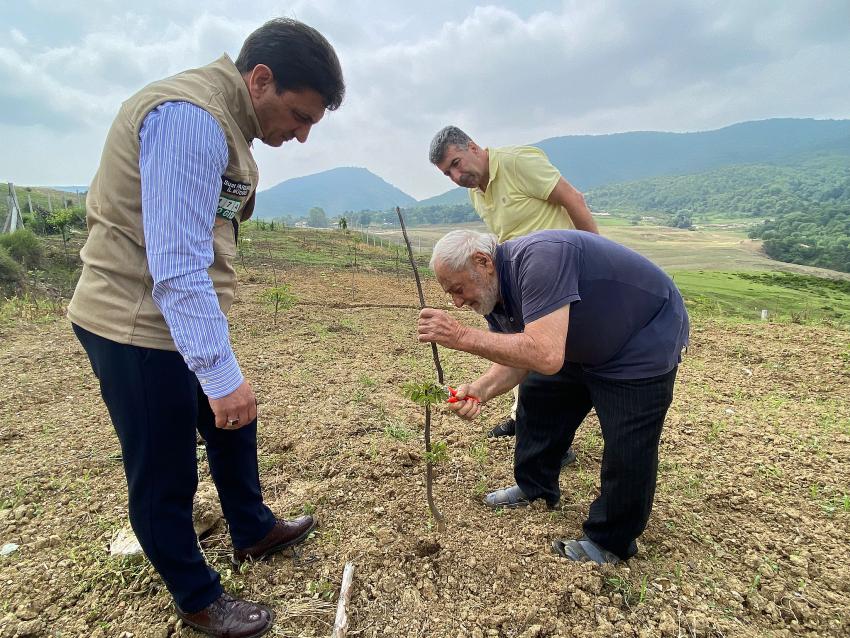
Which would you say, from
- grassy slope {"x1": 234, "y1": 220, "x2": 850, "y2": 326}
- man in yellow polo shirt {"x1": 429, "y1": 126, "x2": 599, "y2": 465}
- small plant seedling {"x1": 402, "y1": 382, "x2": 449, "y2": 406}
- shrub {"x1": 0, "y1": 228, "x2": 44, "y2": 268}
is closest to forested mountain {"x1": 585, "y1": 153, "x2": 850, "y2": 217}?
grassy slope {"x1": 234, "y1": 220, "x2": 850, "y2": 326}

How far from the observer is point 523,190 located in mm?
2816

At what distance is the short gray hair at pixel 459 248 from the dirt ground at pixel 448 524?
135 cm

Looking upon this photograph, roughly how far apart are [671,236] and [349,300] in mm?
68130

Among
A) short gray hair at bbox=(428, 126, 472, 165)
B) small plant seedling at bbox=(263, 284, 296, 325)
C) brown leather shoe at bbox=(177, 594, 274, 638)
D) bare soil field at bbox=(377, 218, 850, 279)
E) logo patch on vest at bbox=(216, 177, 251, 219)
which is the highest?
short gray hair at bbox=(428, 126, 472, 165)

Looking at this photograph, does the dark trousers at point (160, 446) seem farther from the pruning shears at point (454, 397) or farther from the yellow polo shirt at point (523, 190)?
the yellow polo shirt at point (523, 190)

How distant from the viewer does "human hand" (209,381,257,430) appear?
143 centimetres

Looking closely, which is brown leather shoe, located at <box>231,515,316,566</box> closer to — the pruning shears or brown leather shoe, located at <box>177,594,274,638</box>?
brown leather shoe, located at <box>177,594,274,638</box>

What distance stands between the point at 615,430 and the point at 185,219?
1803mm

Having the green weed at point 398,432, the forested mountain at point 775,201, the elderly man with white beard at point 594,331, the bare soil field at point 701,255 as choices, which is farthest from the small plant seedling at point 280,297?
the forested mountain at point 775,201

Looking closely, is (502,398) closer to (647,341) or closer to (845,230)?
(647,341)

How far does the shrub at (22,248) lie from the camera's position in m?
9.59

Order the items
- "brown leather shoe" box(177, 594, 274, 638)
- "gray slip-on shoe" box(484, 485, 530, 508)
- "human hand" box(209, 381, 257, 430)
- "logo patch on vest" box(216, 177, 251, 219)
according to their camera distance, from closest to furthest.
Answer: "human hand" box(209, 381, 257, 430)
"logo patch on vest" box(216, 177, 251, 219)
"brown leather shoe" box(177, 594, 274, 638)
"gray slip-on shoe" box(484, 485, 530, 508)

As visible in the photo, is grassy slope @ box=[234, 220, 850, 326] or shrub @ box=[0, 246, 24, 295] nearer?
shrub @ box=[0, 246, 24, 295]

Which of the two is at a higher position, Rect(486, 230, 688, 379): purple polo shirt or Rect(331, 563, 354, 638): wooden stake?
Rect(486, 230, 688, 379): purple polo shirt
